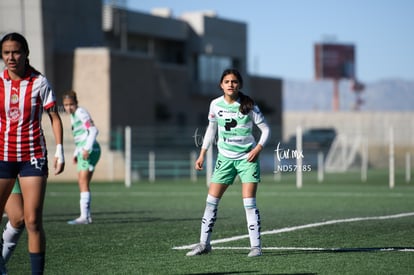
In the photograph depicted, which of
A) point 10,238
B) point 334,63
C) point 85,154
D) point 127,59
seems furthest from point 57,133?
point 334,63

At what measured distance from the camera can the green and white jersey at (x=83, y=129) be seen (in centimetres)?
1566

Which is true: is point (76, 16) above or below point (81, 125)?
above

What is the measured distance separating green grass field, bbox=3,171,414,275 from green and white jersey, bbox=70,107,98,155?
129cm

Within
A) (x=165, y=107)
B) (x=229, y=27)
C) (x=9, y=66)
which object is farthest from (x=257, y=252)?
(x=229, y=27)

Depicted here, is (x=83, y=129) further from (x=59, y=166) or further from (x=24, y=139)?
(x=24, y=139)

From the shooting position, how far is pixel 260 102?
72.7 meters

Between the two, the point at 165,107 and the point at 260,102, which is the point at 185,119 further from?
the point at 260,102

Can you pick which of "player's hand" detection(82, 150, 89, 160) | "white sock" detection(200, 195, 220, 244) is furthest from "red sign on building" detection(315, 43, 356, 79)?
"white sock" detection(200, 195, 220, 244)

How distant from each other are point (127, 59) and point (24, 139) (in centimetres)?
4348

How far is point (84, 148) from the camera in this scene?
15.7 m

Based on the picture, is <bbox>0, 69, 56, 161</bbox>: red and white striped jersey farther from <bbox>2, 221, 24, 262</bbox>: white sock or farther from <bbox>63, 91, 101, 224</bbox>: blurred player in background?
<bbox>63, 91, 101, 224</bbox>: blurred player in background

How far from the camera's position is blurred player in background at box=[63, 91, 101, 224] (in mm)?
15630

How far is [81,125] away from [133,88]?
3648cm

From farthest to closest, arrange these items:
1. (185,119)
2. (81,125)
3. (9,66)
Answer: (185,119)
(81,125)
(9,66)
